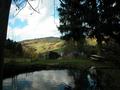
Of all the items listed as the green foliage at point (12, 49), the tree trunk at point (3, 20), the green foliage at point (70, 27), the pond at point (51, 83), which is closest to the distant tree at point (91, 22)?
the green foliage at point (70, 27)

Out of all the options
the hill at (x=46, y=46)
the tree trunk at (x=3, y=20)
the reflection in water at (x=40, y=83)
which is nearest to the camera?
the tree trunk at (x=3, y=20)

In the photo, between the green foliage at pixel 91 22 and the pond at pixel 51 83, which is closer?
the pond at pixel 51 83

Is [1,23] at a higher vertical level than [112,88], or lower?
higher

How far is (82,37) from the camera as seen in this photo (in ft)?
129

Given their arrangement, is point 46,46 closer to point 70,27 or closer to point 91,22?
point 70,27

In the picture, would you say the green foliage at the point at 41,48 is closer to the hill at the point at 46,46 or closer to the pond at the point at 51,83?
the hill at the point at 46,46

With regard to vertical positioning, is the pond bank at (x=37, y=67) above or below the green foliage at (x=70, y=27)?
below

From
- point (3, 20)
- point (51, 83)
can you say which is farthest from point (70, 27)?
point (3, 20)

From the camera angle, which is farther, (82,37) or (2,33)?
(82,37)

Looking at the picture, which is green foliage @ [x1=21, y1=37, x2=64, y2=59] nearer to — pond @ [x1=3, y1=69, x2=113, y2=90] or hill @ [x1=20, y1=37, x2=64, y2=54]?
hill @ [x1=20, y1=37, x2=64, y2=54]

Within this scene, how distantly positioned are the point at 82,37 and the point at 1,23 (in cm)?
3479

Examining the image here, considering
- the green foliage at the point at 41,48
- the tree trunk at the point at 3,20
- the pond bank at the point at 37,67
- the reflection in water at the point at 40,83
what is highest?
the green foliage at the point at 41,48

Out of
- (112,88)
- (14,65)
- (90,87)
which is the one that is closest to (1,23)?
(112,88)

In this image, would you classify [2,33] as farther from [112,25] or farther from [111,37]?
[111,37]
